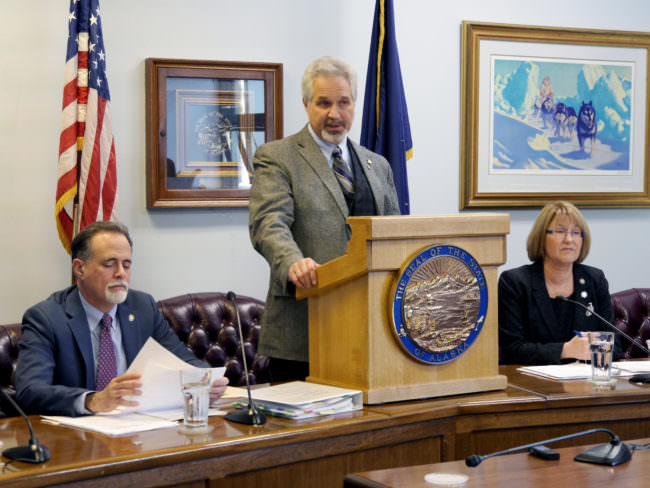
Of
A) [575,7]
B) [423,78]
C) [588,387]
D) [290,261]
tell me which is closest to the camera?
[290,261]

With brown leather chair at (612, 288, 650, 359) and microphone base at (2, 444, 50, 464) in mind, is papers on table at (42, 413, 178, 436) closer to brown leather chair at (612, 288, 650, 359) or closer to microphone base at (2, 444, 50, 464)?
microphone base at (2, 444, 50, 464)

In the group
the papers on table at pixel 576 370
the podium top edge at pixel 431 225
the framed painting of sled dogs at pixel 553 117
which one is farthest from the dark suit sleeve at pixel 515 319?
the framed painting of sled dogs at pixel 553 117

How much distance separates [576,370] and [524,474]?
1.38 meters

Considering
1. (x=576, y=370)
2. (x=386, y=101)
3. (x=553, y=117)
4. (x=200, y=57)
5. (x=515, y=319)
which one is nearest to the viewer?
(x=576, y=370)

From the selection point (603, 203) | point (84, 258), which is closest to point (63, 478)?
point (84, 258)

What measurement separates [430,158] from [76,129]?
1915mm

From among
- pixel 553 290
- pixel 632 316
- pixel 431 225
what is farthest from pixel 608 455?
pixel 632 316

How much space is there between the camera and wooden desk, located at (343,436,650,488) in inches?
65.4

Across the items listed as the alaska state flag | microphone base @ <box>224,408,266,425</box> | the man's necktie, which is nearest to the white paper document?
microphone base @ <box>224,408,266,425</box>

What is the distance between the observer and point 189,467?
6.31 ft

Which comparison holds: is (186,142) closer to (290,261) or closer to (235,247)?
(235,247)

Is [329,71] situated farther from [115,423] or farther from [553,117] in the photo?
[553,117]

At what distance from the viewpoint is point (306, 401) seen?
2.23 metres

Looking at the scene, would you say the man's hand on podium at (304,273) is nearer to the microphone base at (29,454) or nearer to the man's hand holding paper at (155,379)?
the man's hand holding paper at (155,379)
